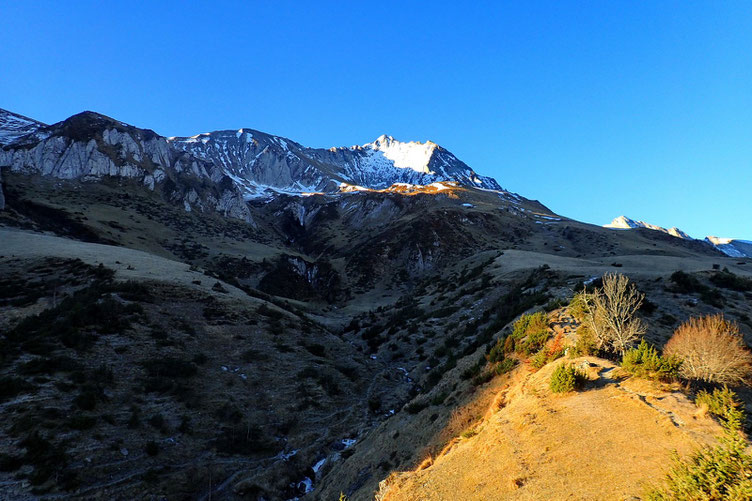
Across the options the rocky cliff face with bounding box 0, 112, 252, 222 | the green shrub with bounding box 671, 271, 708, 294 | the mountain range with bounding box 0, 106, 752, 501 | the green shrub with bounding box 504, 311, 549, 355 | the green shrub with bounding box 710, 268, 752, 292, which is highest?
the rocky cliff face with bounding box 0, 112, 252, 222

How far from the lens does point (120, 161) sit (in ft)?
338

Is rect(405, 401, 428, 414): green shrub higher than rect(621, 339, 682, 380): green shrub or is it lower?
lower

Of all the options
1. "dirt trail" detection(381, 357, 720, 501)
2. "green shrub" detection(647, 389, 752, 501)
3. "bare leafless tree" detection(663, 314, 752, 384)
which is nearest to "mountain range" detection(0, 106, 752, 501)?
"dirt trail" detection(381, 357, 720, 501)

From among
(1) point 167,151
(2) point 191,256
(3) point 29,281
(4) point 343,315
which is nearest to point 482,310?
(4) point 343,315

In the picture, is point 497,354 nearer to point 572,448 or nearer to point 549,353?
point 549,353

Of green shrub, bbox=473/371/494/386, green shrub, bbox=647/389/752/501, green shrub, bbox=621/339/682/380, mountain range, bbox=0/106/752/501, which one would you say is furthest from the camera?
green shrub, bbox=473/371/494/386

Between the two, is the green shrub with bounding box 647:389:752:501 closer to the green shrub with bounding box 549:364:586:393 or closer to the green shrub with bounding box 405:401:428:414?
the green shrub with bounding box 549:364:586:393

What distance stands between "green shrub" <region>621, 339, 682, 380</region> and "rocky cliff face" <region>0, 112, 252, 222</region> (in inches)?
4599

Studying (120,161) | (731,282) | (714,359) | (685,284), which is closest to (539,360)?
(714,359)

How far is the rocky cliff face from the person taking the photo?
A: 92.4m

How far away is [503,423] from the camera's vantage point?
410 inches

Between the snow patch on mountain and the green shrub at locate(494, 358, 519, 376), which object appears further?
the snow patch on mountain

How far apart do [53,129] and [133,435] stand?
146284mm

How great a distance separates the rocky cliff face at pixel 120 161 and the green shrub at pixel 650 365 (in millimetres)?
116814
